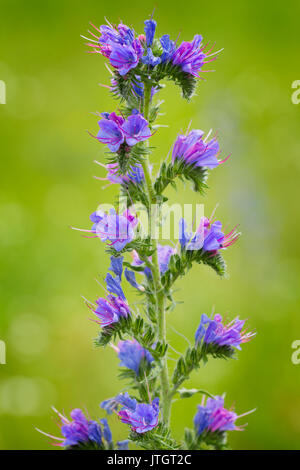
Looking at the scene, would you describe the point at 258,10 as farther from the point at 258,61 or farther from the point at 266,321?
the point at 266,321

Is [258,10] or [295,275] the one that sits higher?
[258,10]

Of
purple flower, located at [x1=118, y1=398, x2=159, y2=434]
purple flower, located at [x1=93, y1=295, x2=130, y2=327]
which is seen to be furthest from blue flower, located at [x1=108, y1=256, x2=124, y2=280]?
purple flower, located at [x1=118, y1=398, x2=159, y2=434]

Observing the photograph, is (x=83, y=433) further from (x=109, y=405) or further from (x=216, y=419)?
(x=216, y=419)

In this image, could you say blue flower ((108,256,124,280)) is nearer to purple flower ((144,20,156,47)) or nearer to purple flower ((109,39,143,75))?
purple flower ((109,39,143,75))

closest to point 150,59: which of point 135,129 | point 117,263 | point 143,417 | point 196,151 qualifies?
point 135,129

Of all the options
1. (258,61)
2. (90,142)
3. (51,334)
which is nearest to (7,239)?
(51,334)

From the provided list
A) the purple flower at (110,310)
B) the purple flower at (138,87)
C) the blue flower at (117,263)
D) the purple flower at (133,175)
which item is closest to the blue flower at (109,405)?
the purple flower at (110,310)
